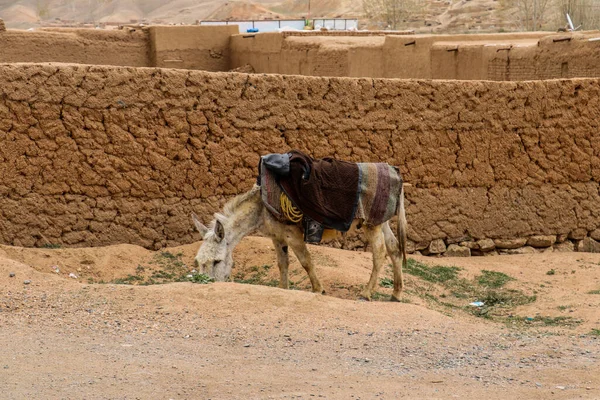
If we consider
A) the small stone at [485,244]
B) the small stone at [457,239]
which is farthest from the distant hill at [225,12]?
the small stone at [457,239]

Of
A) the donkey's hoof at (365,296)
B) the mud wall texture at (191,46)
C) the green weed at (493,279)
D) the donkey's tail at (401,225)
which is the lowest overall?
the green weed at (493,279)

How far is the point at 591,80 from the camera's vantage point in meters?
11.5

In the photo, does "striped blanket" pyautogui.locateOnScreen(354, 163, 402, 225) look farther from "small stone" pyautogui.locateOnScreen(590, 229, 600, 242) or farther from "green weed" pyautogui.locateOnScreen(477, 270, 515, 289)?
"small stone" pyautogui.locateOnScreen(590, 229, 600, 242)

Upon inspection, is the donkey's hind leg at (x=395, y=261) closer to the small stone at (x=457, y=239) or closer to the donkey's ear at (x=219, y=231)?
the donkey's ear at (x=219, y=231)

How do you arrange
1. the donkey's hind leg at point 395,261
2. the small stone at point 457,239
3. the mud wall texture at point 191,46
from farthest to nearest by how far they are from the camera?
the mud wall texture at point 191,46 → the small stone at point 457,239 → the donkey's hind leg at point 395,261

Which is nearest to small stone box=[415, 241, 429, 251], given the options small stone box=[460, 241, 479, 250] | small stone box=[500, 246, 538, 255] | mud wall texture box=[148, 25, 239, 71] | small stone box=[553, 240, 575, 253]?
small stone box=[460, 241, 479, 250]

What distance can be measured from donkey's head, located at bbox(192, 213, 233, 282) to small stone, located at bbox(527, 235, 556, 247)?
15.3 ft

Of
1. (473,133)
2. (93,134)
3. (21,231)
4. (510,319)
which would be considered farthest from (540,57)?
(21,231)

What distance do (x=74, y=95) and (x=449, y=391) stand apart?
5.60 m

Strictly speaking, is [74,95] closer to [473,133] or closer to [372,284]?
[372,284]

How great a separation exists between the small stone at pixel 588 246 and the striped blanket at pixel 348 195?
4.23 metres

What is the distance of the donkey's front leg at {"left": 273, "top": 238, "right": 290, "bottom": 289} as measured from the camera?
873 centimetres

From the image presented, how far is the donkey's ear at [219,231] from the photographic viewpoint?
8.38 m

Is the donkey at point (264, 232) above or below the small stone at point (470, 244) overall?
above
